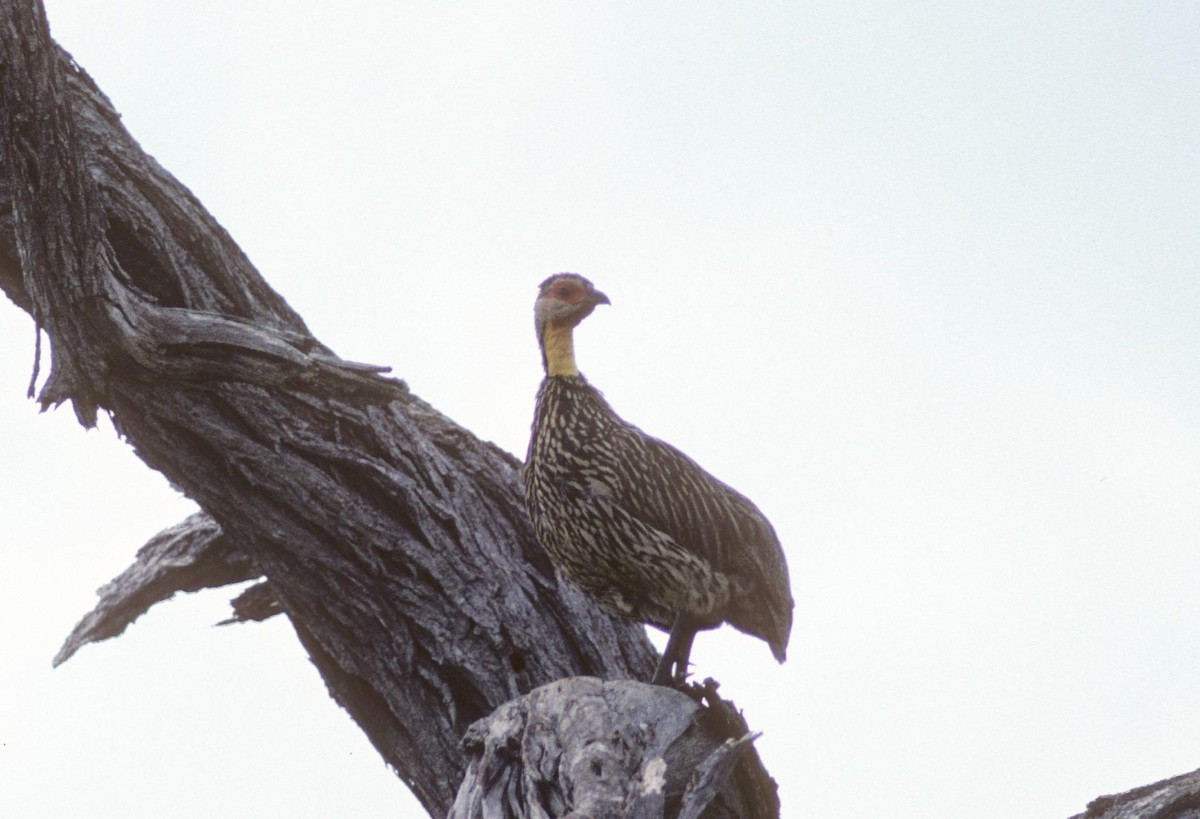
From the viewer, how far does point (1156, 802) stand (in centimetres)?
316

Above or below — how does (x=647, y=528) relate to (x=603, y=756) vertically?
above

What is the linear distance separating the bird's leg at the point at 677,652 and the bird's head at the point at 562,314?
946mm

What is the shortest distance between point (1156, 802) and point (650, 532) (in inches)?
64.4

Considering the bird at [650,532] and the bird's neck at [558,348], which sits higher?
the bird's neck at [558,348]

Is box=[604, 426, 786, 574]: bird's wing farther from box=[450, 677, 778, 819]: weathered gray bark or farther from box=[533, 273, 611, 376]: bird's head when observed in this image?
box=[450, 677, 778, 819]: weathered gray bark

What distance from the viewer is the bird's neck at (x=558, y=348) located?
4.79m

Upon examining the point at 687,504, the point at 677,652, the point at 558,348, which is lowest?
the point at 677,652

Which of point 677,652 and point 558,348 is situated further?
point 558,348

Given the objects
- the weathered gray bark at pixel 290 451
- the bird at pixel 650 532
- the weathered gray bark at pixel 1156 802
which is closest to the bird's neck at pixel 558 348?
the bird at pixel 650 532

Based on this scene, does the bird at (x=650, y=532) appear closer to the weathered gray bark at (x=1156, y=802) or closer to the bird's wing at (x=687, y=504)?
the bird's wing at (x=687, y=504)

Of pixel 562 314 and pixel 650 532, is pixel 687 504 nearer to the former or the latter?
pixel 650 532

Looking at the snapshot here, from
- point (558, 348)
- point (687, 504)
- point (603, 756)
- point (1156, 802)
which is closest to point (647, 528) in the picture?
point (687, 504)

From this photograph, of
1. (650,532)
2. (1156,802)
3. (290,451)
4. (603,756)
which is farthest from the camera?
(290,451)

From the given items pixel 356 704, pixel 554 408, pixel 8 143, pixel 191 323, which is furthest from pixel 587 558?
pixel 8 143
